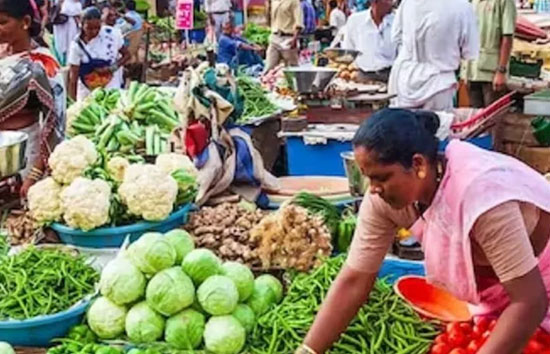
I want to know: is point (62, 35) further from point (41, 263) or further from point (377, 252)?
point (377, 252)

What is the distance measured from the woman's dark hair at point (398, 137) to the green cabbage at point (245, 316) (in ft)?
3.62

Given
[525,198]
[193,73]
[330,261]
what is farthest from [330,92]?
[525,198]

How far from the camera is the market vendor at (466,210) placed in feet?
7.15

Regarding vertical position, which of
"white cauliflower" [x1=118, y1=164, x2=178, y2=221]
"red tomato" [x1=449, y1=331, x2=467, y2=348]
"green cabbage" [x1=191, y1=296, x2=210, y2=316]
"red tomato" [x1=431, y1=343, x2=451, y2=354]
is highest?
"white cauliflower" [x1=118, y1=164, x2=178, y2=221]

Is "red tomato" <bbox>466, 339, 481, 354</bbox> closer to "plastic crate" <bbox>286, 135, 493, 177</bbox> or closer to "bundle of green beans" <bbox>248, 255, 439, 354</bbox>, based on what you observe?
"bundle of green beans" <bbox>248, 255, 439, 354</bbox>

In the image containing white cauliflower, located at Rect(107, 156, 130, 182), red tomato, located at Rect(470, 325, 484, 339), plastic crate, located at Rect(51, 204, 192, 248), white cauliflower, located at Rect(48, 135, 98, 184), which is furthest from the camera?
white cauliflower, located at Rect(107, 156, 130, 182)

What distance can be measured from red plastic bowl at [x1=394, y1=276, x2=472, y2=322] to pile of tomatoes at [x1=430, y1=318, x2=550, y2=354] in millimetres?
139

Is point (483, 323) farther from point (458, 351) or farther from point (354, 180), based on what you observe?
point (354, 180)

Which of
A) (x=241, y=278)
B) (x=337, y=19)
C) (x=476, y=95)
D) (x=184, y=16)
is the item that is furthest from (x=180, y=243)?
(x=337, y=19)

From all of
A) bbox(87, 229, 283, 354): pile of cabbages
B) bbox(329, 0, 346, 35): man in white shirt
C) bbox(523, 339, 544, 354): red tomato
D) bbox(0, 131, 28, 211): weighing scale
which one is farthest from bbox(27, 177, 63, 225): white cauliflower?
bbox(329, 0, 346, 35): man in white shirt

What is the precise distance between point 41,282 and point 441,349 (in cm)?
153

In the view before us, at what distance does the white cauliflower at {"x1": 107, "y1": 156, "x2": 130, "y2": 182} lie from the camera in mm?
3938

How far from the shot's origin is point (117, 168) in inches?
156

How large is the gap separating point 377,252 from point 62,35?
8764 mm
